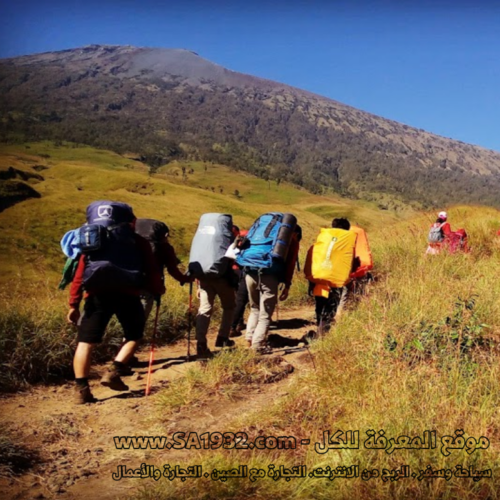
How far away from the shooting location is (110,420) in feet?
12.3

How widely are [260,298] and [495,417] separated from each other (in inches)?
114

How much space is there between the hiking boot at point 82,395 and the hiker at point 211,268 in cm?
148

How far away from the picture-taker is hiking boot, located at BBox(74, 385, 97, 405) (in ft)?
13.4

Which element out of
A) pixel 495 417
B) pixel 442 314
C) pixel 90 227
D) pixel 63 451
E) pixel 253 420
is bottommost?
pixel 63 451

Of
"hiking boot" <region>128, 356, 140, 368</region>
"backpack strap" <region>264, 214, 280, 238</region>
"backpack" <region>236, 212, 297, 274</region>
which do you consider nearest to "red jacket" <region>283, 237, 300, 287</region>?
"backpack" <region>236, 212, 297, 274</region>

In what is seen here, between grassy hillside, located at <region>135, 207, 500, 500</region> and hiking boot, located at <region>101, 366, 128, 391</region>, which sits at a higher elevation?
grassy hillside, located at <region>135, 207, 500, 500</region>

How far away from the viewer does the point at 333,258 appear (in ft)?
18.0

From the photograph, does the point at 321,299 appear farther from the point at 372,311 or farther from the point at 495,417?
the point at 495,417

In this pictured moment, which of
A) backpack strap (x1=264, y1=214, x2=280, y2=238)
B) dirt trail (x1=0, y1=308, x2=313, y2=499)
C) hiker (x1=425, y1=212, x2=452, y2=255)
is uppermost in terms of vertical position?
hiker (x1=425, y1=212, x2=452, y2=255)

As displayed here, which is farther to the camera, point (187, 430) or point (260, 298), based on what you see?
point (260, 298)

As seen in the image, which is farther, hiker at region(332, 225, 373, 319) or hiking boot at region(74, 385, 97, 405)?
hiker at region(332, 225, 373, 319)

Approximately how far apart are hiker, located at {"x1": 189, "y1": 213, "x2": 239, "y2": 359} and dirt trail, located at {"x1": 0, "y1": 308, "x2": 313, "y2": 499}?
53cm

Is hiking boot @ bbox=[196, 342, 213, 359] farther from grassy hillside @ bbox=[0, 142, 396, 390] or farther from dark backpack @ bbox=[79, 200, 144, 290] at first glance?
dark backpack @ bbox=[79, 200, 144, 290]

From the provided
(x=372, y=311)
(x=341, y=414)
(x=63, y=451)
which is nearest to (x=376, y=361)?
(x=341, y=414)
